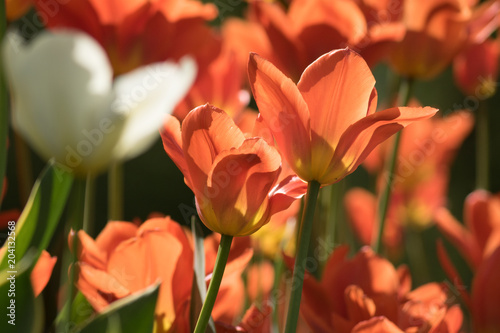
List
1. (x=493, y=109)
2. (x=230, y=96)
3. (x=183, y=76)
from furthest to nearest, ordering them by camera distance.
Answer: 1. (x=493, y=109)
2. (x=230, y=96)
3. (x=183, y=76)

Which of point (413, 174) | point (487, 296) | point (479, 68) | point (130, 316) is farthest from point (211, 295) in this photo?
point (413, 174)

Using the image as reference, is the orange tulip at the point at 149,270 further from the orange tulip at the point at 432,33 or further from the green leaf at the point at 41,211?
the orange tulip at the point at 432,33

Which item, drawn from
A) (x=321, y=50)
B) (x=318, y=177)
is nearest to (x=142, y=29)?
(x=321, y=50)

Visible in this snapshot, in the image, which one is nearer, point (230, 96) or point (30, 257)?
point (30, 257)

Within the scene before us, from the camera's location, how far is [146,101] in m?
0.23

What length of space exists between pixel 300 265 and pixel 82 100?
9cm

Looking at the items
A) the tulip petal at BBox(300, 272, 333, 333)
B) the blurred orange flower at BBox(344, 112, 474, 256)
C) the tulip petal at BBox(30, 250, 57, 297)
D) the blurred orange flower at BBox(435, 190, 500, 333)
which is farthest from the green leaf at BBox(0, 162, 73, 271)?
the blurred orange flower at BBox(344, 112, 474, 256)

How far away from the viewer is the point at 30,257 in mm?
244

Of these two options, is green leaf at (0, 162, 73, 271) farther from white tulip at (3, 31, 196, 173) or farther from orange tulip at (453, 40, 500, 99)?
orange tulip at (453, 40, 500, 99)

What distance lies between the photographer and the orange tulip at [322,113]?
0.27 meters

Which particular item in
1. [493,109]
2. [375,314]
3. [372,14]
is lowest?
[493,109]

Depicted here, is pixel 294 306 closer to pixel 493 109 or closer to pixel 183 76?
pixel 183 76

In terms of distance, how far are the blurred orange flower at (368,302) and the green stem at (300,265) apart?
0.04m

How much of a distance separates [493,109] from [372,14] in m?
1.11
